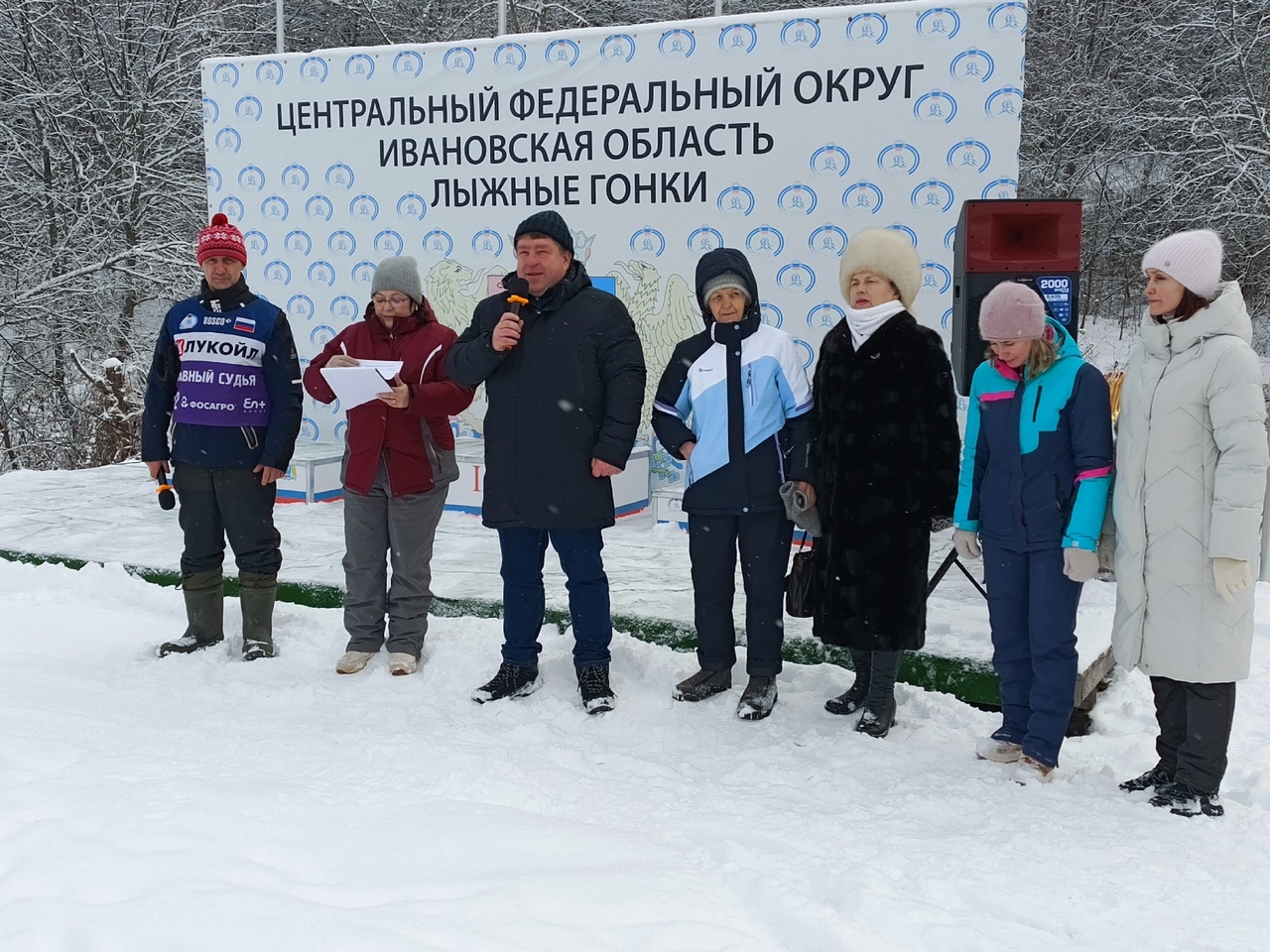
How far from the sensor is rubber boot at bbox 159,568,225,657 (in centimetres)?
418

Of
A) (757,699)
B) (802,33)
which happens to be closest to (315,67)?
(802,33)

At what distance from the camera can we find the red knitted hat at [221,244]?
3939mm

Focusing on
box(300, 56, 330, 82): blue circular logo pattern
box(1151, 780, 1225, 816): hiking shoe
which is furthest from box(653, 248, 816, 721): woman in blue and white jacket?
box(300, 56, 330, 82): blue circular logo pattern

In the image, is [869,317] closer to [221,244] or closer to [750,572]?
[750,572]

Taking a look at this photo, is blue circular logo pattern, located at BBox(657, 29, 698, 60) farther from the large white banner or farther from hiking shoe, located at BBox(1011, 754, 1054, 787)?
hiking shoe, located at BBox(1011, 754, 1054, 787)

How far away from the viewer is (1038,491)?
303cm

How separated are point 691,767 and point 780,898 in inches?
34.1

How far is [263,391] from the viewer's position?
4055 mm

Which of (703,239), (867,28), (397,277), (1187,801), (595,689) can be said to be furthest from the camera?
(703,239)

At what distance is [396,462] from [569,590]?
2.67 ft

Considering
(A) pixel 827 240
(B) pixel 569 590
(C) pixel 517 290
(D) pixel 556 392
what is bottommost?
(B) pixel 569 590

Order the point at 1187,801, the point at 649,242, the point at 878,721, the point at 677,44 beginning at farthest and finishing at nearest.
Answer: the point at 649,242 → the point at 677,44 → the point at 878,721 → the point at 1187,801

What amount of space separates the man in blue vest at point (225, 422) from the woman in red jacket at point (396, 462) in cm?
23

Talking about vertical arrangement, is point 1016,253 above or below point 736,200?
below
